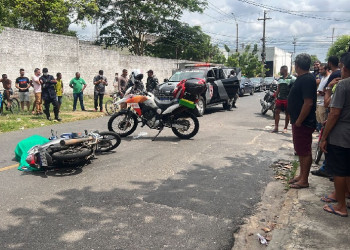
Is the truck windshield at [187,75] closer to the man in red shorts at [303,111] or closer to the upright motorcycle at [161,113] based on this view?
the upright motorcycle at [161,113]

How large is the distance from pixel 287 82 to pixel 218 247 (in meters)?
7.26

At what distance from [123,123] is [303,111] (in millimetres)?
4868

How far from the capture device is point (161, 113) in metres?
8.08

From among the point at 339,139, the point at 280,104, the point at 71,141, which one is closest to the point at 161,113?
the point at 71,141

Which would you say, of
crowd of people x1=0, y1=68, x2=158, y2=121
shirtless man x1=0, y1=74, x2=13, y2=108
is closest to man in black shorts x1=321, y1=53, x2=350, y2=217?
crowd of people x1=0, y1=68, x2=158, y2=121

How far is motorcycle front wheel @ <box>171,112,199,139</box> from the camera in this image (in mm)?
8234

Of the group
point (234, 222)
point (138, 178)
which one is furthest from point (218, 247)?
point (138, 178)

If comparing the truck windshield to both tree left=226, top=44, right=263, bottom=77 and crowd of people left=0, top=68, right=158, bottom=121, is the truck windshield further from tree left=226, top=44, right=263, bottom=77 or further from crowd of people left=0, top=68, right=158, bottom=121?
tree left=226, top=44, right=263, bottom=77

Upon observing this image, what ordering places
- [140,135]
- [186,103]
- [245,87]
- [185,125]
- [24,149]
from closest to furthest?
[24,149], [186,103], [185,125], [140,135], [245,87]

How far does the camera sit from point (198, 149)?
721 centimetres

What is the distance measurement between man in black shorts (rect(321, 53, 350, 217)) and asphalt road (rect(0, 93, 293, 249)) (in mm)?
1093

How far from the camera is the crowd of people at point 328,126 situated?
3668 millimetres

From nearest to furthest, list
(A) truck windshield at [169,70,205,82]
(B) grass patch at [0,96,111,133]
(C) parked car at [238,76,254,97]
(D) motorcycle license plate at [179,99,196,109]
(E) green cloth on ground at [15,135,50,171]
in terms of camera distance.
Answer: (E) green cloth on ground at [15,135,50,171] < (D) motorcycle license plate at [179,99,196,109] < (B) grass patch at [0,96,111,133] < (A) truck windshield at [169,70,205,82] < (C) parked car at [238,76,254,97]

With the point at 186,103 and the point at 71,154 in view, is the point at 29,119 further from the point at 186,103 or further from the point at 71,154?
the point at 71,154
